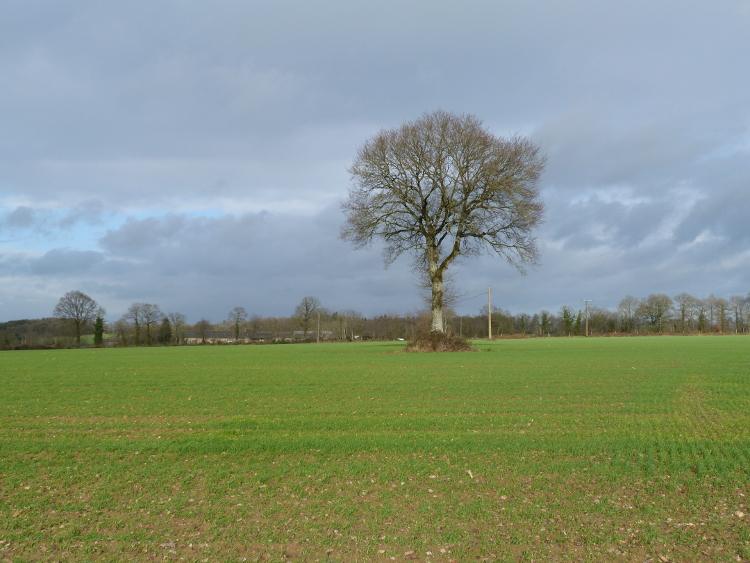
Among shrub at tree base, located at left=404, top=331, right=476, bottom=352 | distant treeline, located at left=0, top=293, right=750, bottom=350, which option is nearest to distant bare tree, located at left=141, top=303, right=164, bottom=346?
distant treeline, located at left=0, top=293, right=750, bottom=350

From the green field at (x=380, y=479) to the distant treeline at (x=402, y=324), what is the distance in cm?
10280

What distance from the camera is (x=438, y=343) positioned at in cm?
4128

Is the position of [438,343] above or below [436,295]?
below

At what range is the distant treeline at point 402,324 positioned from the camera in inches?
4500

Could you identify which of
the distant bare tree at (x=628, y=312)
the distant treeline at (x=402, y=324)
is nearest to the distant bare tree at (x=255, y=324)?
the distant treeline at (x=402, y=324)

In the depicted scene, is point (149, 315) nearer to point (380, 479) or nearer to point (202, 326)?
point (202, 326)

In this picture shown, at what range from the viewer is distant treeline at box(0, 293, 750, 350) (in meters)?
114

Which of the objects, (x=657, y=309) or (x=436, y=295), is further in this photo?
(x=657, y=309)

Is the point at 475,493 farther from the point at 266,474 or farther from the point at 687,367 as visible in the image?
the point at 687,367

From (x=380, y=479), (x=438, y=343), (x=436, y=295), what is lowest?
(x=380, y=479)

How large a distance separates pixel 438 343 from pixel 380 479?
111ft

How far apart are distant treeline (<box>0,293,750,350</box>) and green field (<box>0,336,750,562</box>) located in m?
103

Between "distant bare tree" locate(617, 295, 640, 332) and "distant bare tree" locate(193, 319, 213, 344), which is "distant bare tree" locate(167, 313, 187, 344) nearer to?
"distant bare tree" locate(193, 319, 213, 344)

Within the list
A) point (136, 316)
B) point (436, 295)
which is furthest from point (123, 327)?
point (436, 295)
